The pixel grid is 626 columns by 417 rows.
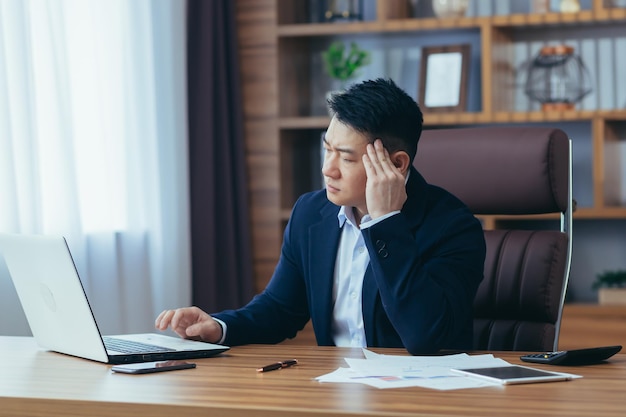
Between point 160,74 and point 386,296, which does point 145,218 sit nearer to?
point 160,74

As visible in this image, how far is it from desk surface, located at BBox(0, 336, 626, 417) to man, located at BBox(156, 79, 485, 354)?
0.24 meters

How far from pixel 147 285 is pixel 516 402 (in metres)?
2.19

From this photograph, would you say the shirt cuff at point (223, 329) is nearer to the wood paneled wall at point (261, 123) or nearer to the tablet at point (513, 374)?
the tablet at point (513, 374)

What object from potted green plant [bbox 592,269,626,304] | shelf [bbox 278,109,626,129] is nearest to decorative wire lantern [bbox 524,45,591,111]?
shelf [bbox 278,109,626,129]

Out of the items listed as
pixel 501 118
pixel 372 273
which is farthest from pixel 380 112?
pixel 501 118

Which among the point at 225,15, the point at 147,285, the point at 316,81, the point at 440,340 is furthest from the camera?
the point at 316,81

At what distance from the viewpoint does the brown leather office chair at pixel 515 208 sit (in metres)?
2.20

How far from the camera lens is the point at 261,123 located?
3.73m

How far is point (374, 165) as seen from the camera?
192 cm

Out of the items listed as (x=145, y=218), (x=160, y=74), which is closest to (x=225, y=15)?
(x=160, y=74)

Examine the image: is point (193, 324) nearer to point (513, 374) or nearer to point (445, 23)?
point (513, 374)

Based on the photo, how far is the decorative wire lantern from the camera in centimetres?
358

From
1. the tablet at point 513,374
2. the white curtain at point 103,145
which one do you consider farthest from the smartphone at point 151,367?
the white curtain at point 103,145

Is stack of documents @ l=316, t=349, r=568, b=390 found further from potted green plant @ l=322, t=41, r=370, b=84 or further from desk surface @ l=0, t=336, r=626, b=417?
potted green plant @ l=322, t=41, r=370, b=84
